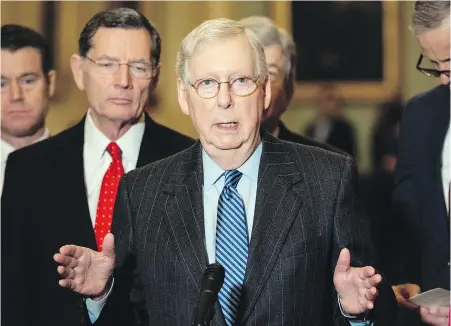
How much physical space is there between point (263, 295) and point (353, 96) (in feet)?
20.4

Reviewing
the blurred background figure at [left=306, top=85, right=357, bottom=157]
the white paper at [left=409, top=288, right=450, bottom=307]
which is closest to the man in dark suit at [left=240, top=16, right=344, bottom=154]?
the white paper at [left=409, top=288, right=450, bottom=307]

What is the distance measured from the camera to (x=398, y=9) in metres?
8.47

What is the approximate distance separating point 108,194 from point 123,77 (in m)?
0.44

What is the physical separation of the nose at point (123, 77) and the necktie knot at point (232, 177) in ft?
2.69

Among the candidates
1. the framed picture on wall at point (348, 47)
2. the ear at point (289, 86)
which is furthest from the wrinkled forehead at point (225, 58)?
the framed picture on wall at point (348, 47)

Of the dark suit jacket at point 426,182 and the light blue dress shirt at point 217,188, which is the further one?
the dark suit jacket at point 426,182

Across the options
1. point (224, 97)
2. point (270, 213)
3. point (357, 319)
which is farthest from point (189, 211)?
point (357, 319)

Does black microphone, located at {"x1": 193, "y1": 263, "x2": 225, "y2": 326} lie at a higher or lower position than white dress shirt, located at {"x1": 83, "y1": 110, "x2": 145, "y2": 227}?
lower

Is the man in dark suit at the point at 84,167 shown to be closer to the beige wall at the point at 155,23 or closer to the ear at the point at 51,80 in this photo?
the ear at the point at 51,80

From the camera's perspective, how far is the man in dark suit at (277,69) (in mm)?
3900

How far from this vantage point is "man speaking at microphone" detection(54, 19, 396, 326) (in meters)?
2.47

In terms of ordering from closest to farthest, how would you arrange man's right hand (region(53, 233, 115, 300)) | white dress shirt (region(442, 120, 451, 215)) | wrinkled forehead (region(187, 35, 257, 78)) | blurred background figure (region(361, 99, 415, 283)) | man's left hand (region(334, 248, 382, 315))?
man's left hand (region(334, 248, 382, 315)), man's right hand (region(53, 233, 115, 300)), wrinkled forehead (region(187, 35, 257, 78)), white dress shirt (region(442, 120, 451, 215)), blurred background figure (region(361, 99, 415, 283))

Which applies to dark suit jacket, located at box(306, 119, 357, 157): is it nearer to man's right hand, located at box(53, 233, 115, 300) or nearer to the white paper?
the white paper

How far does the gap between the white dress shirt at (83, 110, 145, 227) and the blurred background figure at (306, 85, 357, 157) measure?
4331mm
